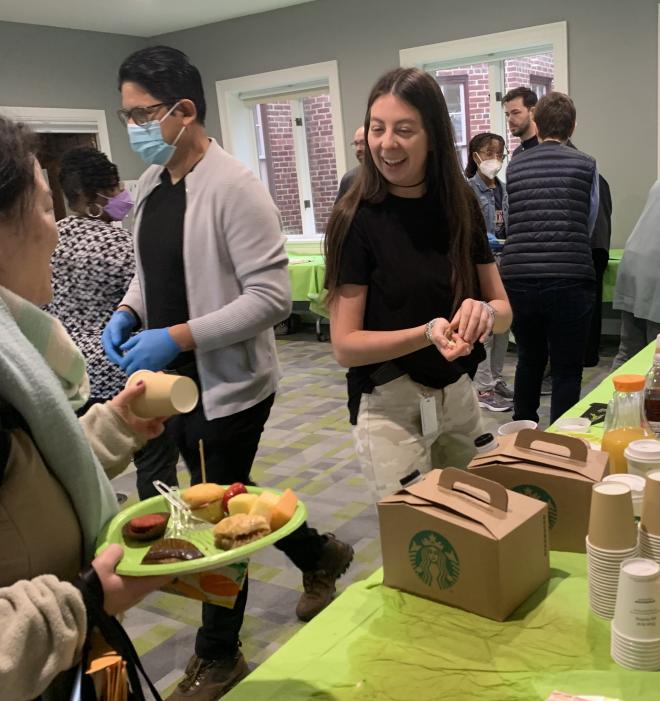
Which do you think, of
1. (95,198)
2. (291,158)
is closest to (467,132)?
(291,158)

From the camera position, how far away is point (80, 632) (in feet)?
2.75

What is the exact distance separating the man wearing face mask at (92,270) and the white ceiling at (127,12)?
4399 mm

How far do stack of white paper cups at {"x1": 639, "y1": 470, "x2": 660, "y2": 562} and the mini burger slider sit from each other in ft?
2.10

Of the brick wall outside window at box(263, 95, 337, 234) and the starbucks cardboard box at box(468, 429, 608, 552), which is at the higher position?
the brick wall outside window at box(263, 95, 337, 234)

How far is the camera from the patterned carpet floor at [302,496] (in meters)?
2.24

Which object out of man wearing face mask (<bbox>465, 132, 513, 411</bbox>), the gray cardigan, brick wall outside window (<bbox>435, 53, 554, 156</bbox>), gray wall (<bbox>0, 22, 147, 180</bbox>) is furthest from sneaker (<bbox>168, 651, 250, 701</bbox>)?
gray wall (<bbox>0, 22, 147, 180</bbox>)

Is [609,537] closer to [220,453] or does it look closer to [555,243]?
[220,453]

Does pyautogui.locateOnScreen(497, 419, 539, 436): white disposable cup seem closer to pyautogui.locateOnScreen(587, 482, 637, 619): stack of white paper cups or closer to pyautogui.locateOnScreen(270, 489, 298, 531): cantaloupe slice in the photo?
pyautogui.locateOnScreen(587, 482, 637, 619): stack of white paper cups

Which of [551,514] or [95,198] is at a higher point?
[95,198]

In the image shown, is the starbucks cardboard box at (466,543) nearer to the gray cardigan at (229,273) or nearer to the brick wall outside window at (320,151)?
the gray cardigan at (229,273)

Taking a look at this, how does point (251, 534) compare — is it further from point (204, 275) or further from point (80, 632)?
point (204, 275)

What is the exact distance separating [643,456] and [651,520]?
24 centimetres

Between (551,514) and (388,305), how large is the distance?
1.96 ft

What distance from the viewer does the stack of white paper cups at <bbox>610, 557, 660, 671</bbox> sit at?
0.93 m
